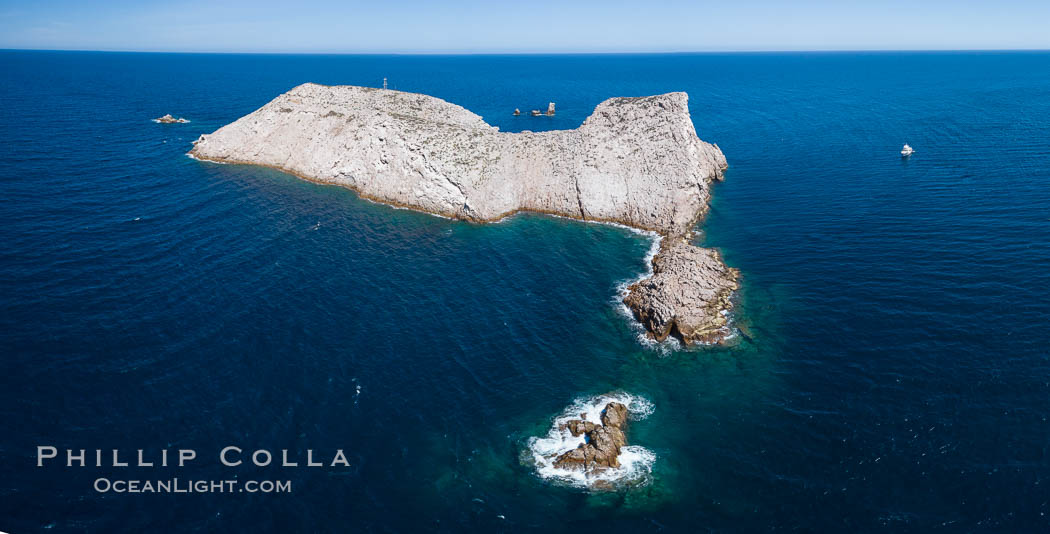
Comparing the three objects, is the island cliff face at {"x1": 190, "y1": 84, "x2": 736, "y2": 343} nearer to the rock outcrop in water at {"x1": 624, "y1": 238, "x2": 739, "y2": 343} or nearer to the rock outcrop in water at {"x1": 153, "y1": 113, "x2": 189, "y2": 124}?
the rock outcrop in water at {"x1": 624, "y1": 238, "x2": 739, "y2": 343}

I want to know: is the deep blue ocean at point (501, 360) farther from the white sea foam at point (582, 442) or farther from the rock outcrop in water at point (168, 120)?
the rock outcrop in water at point (168, 120)

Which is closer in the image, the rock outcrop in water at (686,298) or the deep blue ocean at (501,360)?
the deep blue ocean at (501,360)

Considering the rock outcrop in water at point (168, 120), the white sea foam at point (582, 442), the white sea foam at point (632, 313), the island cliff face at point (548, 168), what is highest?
the rock outcrop in water at point (168, 120)

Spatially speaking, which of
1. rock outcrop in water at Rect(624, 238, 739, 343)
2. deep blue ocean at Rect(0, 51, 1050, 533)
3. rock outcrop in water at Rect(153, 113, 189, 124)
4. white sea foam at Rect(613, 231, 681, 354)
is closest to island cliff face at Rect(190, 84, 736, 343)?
white sea foam at Rect(613, 231, 681, 354)

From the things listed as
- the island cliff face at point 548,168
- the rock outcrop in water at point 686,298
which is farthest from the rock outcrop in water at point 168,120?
the rock outcrop in water at point 686,298

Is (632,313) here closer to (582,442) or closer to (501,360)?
(501,360)

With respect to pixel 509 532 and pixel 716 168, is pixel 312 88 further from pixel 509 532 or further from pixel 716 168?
pixel 509 532

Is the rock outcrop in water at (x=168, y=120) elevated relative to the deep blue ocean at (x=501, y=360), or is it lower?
elevated
